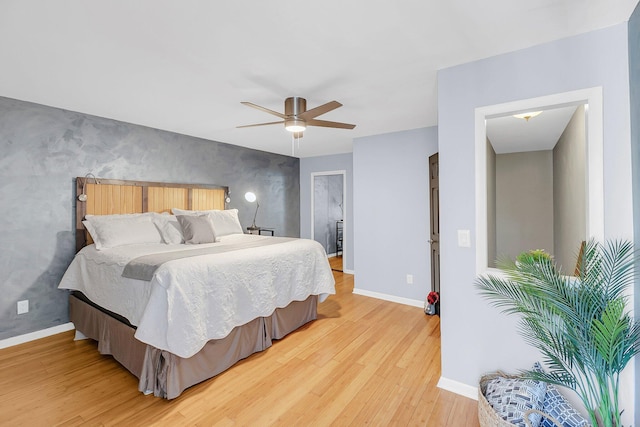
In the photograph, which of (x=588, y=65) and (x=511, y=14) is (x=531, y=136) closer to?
(x=588, y=65)

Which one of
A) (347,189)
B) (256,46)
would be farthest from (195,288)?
(347,189)

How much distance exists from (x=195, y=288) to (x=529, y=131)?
4243 mm

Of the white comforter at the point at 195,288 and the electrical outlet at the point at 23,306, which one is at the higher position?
the white comforter at the point at 195,288

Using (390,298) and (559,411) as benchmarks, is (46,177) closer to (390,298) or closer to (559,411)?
(390,298)

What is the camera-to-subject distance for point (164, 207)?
12.9ft

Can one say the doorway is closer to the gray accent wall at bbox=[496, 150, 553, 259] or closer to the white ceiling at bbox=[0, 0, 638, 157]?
the gray accent wall at bbox=[496, 150, 553, 259]

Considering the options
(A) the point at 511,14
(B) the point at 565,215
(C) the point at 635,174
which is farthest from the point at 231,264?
(B) the point at 565,215

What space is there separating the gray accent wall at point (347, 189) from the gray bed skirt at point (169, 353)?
251cm

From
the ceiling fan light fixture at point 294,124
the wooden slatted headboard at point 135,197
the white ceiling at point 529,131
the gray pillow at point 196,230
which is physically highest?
the white ceiling at point 529,131

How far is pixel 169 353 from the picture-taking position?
1981 mm

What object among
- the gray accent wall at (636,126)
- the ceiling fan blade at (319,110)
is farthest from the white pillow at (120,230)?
the gray accent wall at (636,126)

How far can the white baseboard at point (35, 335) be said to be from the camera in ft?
9.07

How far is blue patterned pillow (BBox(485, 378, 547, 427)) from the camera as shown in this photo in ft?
5.00

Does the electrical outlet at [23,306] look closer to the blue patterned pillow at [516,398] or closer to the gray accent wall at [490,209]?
the blue patterned pillow at [516,398]
